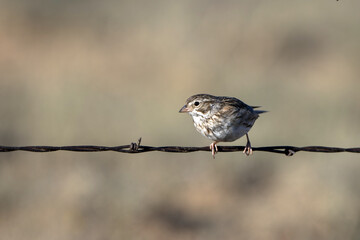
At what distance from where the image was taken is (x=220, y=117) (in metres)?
6.56

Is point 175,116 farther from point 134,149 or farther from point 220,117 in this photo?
point 134,149

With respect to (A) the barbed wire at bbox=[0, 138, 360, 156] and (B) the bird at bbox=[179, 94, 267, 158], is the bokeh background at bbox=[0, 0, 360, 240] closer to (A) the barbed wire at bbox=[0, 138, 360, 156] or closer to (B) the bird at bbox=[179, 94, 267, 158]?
(B) the bird at bbox=[179, 94, 267, 158]

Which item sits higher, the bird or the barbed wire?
the bird

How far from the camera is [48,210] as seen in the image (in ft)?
31.4

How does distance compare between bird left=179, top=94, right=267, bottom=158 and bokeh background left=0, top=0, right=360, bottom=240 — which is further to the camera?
bokeh background left=0, top=0, right=360, bottom=240

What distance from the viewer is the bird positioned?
21.2 feet

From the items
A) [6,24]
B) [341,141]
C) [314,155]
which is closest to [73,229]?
[314,155]

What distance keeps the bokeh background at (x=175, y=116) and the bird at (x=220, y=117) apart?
3.26 metres

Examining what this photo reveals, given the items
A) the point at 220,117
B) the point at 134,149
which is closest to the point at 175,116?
the point at 220,117

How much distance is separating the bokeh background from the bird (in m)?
3.26

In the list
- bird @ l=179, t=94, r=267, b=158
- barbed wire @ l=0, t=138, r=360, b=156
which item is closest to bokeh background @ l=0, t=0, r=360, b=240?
bird @ l=179, t=94, r=267, b=158

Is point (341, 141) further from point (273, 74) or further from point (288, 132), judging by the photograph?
point (273, 74)

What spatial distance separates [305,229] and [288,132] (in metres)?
3.26

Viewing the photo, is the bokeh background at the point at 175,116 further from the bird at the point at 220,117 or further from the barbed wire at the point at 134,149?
the barbed wire at the point at 134,149
